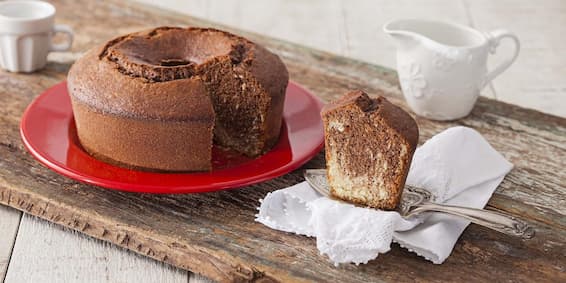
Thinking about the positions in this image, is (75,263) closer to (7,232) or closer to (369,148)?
(7,232)

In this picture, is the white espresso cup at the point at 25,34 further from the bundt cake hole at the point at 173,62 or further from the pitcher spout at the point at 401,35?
the pitcher spout at the point at 401,35

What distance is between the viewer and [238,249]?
1.86m

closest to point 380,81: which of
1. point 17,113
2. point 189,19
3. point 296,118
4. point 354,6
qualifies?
point 296,118

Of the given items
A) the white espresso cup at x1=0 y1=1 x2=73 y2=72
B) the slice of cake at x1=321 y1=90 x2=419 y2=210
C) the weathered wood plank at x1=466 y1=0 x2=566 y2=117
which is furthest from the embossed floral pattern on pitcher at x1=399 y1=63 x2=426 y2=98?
the white espresso cup at x1=0 y1=1 x2=73 y2=72

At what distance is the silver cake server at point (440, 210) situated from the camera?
1.84m

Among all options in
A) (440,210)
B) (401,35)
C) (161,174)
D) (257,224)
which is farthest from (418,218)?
(401,35)

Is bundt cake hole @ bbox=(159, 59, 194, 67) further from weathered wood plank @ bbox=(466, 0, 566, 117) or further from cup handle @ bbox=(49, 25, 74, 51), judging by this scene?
weathered wood plank @ bbox=(466, 0, 566, 117)

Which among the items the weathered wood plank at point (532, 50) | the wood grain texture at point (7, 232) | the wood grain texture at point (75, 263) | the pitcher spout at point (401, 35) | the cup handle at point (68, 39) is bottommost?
the weathered wood plank at point (532, 50)

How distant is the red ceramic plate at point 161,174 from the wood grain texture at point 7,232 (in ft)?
0.47

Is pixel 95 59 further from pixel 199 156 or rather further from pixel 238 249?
pixel 238 249

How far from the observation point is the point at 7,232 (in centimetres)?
201

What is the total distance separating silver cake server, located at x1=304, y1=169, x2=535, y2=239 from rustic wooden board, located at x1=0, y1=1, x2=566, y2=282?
7 cm

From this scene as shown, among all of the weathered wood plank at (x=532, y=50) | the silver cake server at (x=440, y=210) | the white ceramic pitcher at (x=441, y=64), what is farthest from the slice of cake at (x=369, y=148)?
the weathered wood plank at (x=532, y=50)

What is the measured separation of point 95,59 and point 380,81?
98 centimetres
